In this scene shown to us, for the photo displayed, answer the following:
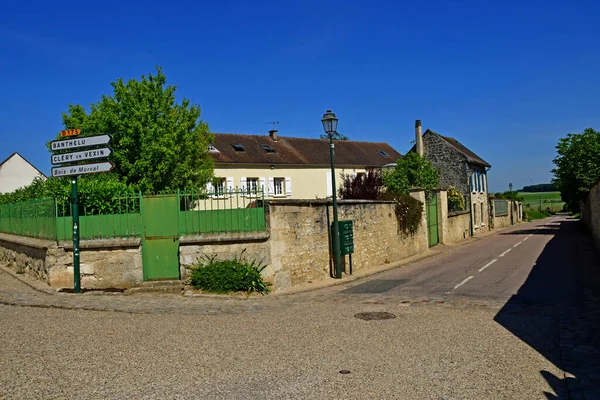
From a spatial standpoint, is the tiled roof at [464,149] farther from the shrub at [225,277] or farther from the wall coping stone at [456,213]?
the shrub at [225,277]

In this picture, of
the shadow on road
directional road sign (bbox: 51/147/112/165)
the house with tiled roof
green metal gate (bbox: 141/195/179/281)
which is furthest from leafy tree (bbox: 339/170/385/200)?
directional road sign (bbox: 51/147/112/165)

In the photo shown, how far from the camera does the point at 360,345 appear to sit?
268 inches

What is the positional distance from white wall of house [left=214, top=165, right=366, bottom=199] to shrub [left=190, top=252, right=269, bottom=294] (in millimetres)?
18468

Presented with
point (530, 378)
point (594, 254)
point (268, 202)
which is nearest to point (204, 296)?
point (268, 202)

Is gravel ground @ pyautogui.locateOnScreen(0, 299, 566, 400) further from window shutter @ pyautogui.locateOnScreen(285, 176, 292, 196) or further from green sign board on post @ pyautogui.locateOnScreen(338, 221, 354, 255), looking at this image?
window shutter @ pyautogui.locateOnScreen(285, 176, 292, 196)

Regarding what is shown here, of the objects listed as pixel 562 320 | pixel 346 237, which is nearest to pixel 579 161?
pixel 346 237

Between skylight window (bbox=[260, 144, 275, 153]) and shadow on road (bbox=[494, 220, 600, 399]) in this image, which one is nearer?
shadow on road (bbox=[494, 220, 600, 399])

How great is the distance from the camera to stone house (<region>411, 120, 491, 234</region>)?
35.9m

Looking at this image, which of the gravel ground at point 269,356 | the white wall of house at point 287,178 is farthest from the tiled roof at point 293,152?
the gravel ground at point 269,356

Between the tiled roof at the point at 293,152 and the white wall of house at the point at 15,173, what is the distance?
18136 millimetres

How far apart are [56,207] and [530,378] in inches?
402

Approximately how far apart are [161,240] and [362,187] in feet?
37.4

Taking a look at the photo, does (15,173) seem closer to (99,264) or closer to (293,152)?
(293,152)

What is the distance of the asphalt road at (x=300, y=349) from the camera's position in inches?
200
